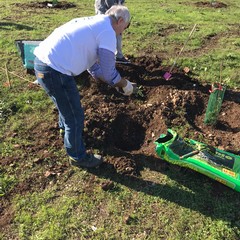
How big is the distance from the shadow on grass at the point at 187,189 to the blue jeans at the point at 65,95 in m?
0.67

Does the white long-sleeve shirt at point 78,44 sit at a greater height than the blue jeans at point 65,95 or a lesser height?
greater

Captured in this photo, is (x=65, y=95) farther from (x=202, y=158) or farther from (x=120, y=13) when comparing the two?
(x=202, y=158)

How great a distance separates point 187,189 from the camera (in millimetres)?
4031

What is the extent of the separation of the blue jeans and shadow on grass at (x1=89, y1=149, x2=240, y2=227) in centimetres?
67

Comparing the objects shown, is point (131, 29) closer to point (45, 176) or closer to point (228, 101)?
point (228, 101)

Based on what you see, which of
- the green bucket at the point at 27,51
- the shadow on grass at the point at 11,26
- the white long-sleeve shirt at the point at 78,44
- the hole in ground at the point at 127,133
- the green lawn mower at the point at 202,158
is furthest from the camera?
the shadow on grass at the point at 11,26

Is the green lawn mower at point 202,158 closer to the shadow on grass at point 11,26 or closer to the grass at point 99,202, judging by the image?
the grass at point 99,202

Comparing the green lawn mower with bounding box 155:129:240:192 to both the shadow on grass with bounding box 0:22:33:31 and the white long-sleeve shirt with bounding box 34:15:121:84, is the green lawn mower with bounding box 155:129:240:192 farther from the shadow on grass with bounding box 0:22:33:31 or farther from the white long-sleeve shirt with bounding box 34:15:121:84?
the shadow on grass with bounding box 0:22:33:31

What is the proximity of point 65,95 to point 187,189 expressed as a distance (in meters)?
1.91

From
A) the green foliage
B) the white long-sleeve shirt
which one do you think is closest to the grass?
the green foliage

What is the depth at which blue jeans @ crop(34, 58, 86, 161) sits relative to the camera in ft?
11.6

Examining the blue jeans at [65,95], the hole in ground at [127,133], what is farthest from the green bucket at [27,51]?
the blue jeans at [65,95]

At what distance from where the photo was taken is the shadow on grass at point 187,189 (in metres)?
3.79

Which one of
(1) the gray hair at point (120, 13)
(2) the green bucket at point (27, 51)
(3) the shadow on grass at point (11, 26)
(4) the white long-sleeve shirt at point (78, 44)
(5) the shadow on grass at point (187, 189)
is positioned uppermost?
(1) the gray hair at point (120, 13)
